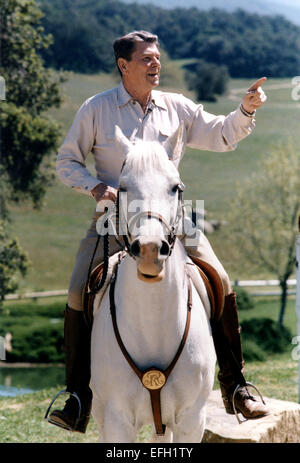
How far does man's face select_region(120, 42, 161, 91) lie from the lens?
13.6 feet

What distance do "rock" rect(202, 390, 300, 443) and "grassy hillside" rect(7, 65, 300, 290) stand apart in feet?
52.5

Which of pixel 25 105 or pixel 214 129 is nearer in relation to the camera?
pixel 214 129

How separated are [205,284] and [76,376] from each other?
104 centimetres

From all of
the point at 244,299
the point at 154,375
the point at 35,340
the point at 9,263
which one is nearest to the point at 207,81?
the point at 244,299

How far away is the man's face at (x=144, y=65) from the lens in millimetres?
4148

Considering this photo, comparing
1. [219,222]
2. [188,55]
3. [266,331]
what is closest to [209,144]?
[266,331]

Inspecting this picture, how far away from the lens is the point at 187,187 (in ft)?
90.4

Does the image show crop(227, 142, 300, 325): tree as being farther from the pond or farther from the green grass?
the green grass

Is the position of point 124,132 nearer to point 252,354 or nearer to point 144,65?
point 144,65

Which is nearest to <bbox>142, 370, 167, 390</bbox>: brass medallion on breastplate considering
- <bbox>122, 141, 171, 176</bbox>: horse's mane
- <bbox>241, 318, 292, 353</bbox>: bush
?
<bbox>122, 141, 171, 176</bbox>: horse's mane

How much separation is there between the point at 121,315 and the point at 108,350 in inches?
9.6

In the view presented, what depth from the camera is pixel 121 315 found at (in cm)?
383

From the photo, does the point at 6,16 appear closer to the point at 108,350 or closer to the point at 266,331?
the point at 266,331

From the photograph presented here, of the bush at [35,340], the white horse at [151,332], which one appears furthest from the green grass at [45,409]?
the bush at [35,340]
